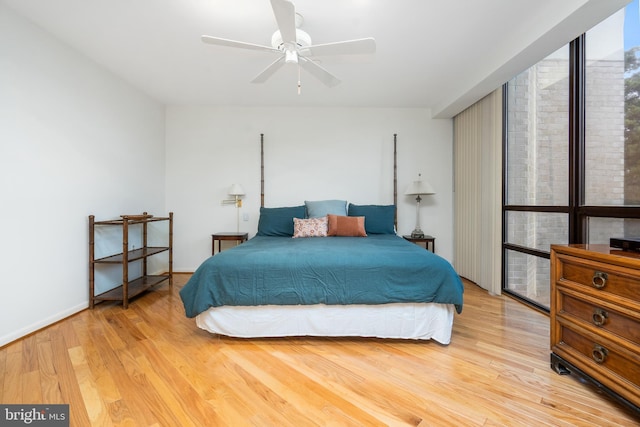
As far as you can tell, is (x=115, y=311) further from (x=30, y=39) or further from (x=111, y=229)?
(x=30, y=39)

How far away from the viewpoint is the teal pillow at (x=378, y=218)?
3.31 meters

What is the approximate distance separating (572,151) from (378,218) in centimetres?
186

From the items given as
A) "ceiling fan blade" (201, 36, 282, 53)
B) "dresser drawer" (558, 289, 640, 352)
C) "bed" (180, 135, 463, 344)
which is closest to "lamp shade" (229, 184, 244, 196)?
"bed" (180, 135, 463, 344)

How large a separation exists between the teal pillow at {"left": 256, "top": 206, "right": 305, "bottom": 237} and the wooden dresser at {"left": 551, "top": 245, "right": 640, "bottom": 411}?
8.04 feet

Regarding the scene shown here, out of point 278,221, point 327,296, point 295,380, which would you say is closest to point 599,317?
point 327,296

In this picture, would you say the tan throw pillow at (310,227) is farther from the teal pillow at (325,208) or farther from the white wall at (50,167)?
the white wall at (50,167)

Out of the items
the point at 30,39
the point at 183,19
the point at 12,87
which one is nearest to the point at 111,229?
the point at 12,87

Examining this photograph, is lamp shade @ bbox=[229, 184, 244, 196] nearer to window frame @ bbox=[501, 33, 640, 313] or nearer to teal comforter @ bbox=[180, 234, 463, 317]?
teal comforter @ bbox=[180, 234, 463, 317]

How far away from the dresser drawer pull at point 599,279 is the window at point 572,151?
2.67 feet

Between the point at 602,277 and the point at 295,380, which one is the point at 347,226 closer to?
the point at 295,380

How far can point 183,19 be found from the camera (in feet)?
6.64

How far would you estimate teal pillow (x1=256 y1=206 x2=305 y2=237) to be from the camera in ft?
10.7

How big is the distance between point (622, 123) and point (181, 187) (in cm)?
459

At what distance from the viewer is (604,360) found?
1.34 m
